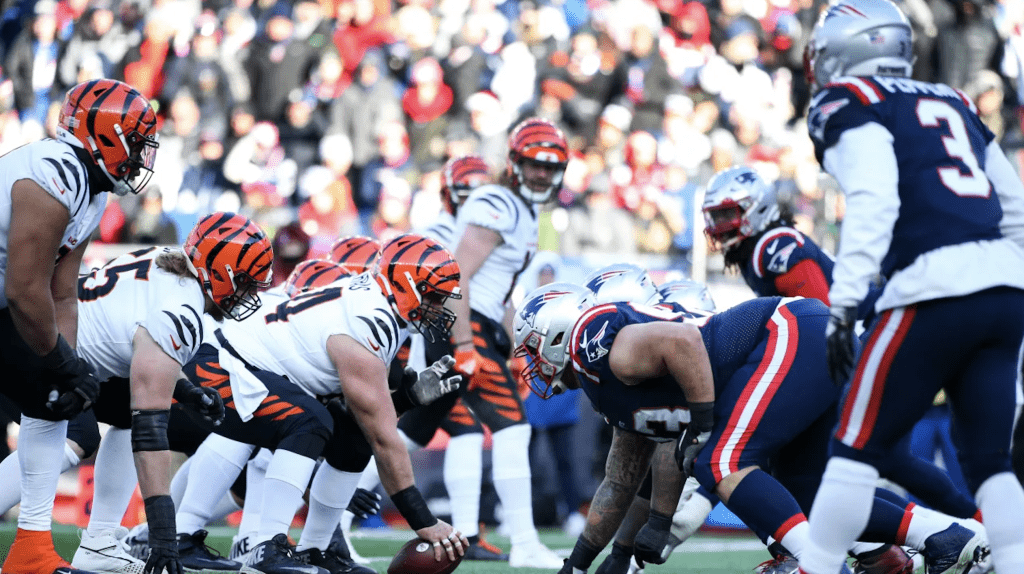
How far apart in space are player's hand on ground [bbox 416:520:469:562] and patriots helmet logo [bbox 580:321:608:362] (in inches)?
33.6

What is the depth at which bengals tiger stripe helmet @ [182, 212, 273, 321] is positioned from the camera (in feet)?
13.7

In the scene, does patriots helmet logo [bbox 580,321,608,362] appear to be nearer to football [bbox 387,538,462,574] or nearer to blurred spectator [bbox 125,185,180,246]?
football [bbox 387,538,462,574]

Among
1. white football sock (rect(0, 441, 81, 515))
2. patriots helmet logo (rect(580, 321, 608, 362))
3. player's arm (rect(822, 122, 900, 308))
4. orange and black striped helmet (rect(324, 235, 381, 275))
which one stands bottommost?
white football sock (rect(0, 441, 81, 515))

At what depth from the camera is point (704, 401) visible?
3666 millimetres

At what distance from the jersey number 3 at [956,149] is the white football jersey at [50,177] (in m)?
2.49

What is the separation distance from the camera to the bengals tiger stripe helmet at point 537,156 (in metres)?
6.30

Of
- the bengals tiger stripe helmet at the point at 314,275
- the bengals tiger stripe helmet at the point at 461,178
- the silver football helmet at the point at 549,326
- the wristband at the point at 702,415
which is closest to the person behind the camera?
the wristband at the point at 702,415

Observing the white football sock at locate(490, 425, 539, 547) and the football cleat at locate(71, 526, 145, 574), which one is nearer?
the football cleat at locate(71, 526, 145, 574)

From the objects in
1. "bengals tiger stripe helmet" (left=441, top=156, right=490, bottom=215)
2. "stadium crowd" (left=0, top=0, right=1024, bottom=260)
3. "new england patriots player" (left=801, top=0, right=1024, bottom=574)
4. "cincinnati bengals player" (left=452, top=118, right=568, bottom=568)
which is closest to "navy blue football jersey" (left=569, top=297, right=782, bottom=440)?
"new england patriots player" (left=801, top=0, right=1024, bottom=574)

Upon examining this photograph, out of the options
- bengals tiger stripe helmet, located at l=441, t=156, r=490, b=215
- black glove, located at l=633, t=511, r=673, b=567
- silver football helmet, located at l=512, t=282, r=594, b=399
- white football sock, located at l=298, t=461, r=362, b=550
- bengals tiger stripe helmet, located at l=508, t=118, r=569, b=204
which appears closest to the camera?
silver football helmet, located at l=512, t=282, r=594, b=399

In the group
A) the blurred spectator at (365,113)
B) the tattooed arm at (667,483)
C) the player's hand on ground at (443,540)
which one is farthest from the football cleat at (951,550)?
the blurred spectator at (365,113)

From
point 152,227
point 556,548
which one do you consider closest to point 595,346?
point 556,548

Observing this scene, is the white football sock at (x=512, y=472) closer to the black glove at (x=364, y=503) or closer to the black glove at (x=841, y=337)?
the black glove at (x=364, y=503)

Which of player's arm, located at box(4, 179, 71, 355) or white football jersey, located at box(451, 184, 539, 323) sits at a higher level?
player's arm, located at box(4, 179, 71, 355)
